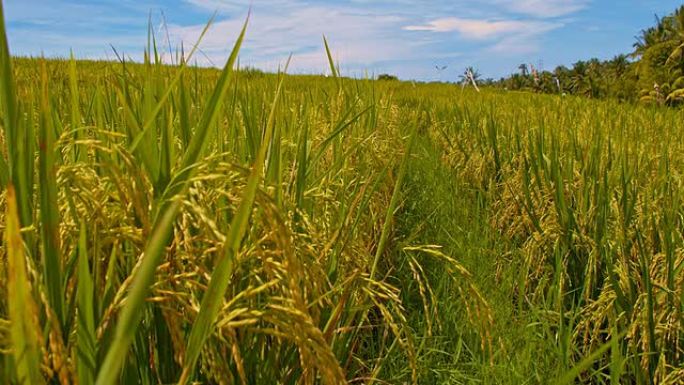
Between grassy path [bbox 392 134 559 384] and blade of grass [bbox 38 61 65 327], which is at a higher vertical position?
blade of grass [bbox 38 61 65 327]

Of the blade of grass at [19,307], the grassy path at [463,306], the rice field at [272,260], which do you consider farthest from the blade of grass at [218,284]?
the grassy path at [463,306]

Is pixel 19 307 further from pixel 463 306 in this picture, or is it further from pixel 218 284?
pixel 463 306

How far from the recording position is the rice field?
0.69 meters

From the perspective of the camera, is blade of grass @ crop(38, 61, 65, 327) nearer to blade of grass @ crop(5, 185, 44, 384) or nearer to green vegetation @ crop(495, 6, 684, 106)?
blade of grass @ crop(5, 185, 44, 384)

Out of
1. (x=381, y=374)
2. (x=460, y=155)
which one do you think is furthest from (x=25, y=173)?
(x=460, y=155)

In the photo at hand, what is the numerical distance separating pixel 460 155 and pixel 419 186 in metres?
0.42

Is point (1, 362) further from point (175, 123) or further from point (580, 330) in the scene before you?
point (580, 330)

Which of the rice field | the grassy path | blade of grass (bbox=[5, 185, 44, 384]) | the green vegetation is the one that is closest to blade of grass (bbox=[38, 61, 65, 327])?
the rice field

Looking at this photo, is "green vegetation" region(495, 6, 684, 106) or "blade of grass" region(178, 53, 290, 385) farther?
"green vegetation" region(495, 6, 684, 106)

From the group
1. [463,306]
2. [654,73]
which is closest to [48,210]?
[463,306]

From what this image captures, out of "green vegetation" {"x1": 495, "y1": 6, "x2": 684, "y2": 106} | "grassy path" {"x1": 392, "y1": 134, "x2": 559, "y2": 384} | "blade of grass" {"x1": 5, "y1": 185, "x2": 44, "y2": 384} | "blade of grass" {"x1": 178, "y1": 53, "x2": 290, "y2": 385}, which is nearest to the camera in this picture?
"blade of grass" {"x1": 5, "y1": 185, "x2": 44, "y2": 384}

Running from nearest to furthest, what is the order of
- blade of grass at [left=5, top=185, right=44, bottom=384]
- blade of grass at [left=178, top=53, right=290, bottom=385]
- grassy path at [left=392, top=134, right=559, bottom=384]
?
1. blade of grass at [left=5, top=185, right=44, bottom=384]
2. blade of grass at [left=178, top=53, right=290, bottom=385]
3. grassy path at [left=392, top=134, right=559, bottom=384]

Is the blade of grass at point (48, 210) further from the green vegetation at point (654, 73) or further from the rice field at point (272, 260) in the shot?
the green vegetation at point (654, 73)

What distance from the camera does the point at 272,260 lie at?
808 millimetres
